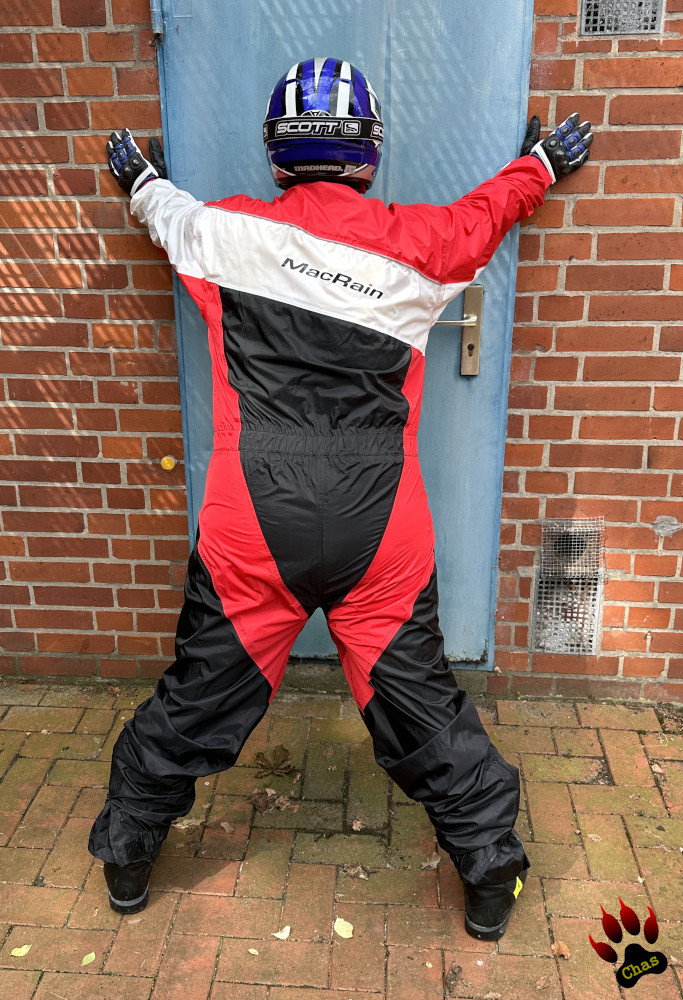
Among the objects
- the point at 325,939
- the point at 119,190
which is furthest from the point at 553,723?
the point at 119,190

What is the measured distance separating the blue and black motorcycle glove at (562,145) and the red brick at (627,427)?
3.05 ft

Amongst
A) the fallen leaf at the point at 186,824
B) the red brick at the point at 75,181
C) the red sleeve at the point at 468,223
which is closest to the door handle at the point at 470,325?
the red sleeve at the point at 468,223

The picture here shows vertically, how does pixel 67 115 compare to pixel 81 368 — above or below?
above

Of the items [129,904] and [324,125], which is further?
[129,904]

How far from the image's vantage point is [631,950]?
2617 mm

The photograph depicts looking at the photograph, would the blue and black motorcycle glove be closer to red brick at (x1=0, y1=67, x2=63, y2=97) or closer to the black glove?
the black glove

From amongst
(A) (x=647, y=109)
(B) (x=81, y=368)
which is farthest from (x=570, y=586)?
(B) (x=81, y=368)

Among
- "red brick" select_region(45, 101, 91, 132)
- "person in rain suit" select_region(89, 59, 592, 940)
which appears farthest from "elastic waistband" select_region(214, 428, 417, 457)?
"red brick" select_region(45, 101, 91, 132)

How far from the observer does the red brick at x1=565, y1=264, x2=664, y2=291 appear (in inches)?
129

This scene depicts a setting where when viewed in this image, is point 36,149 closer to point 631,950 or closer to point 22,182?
point 22,182

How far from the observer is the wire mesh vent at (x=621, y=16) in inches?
119

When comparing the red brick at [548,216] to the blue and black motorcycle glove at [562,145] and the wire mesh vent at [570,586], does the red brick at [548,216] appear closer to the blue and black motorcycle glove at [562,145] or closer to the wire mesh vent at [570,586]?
the blue and black motorcycle glove at [562,145]

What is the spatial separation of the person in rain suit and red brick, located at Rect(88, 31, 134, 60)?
2.93 ft

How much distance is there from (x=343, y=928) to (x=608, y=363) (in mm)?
2209
